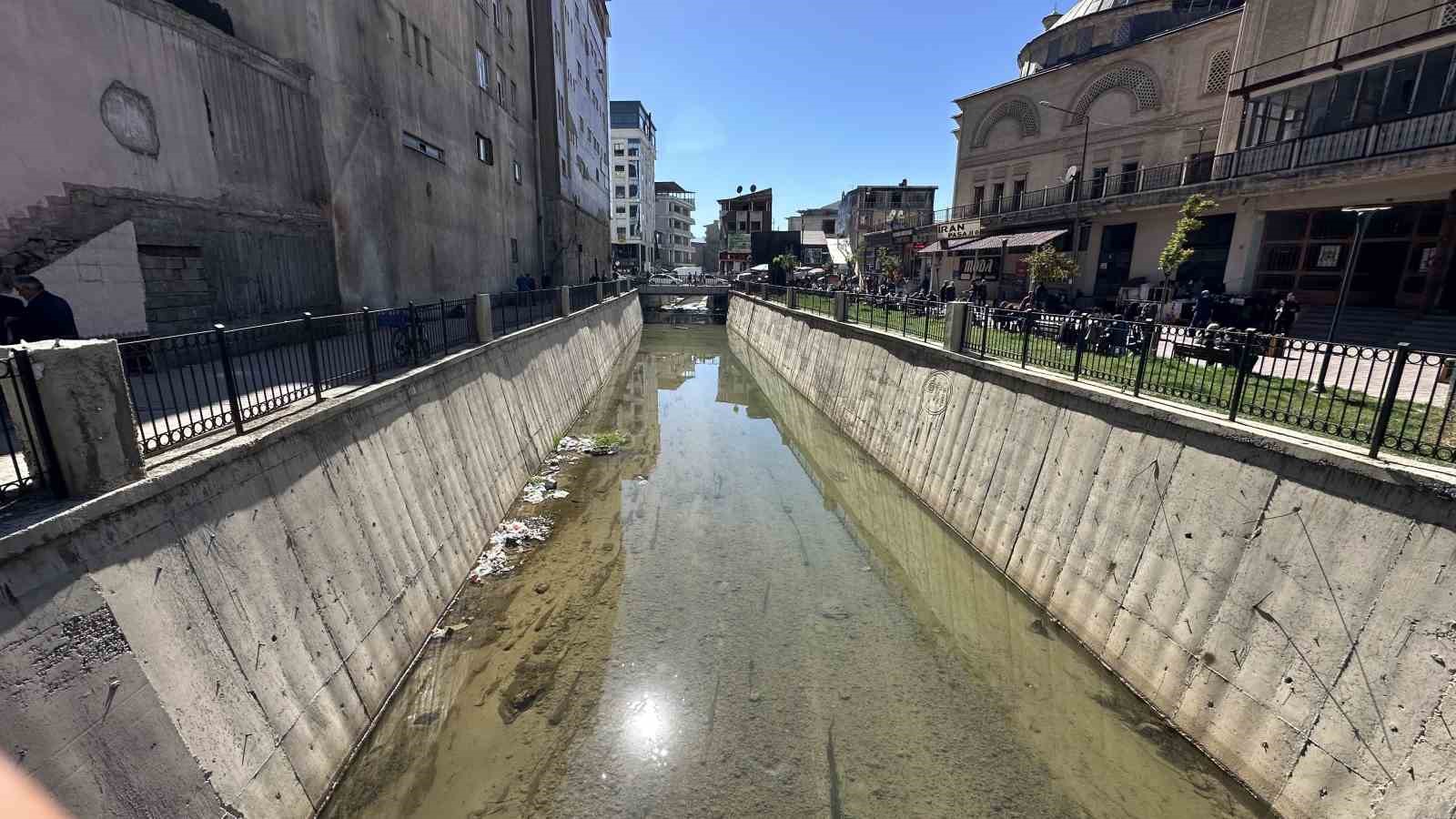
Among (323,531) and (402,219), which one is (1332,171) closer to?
(323,531)

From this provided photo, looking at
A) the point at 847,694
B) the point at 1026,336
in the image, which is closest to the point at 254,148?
the point at 847,694

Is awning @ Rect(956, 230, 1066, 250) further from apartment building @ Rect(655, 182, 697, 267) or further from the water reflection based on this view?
apartment building @ Rect(655, 182, 697, 267)

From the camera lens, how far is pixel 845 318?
2006 centimetres

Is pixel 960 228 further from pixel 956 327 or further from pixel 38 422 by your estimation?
pixel 38 422

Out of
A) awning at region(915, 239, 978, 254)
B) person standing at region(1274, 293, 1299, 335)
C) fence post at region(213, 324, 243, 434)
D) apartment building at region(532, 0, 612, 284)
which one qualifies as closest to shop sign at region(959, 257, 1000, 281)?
awning at region(915, 239, 978, 254)

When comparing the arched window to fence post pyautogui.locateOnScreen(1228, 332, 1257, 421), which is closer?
fence post pyautogui.locateOnScreen(1228, 332, 1257, 421)

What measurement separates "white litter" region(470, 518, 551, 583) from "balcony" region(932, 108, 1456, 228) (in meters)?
22.1

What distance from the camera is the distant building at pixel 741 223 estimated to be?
257 feet

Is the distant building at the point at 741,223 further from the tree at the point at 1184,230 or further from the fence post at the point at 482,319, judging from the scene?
the fence post at the point at 482,319

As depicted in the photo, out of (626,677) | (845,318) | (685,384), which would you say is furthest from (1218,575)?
(685,384)

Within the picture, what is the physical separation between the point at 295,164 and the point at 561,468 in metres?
8.69

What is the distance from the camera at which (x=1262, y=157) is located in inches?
701

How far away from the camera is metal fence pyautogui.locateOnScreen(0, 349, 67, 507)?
11.9ft

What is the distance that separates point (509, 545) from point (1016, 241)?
20159mm
